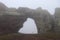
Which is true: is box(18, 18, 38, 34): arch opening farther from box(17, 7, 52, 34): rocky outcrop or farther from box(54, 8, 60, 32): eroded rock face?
box(54, 8, 60, 32): eroded rock face

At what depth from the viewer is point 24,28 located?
3.18ft

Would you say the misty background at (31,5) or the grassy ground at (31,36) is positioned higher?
the misty background at (31,5)

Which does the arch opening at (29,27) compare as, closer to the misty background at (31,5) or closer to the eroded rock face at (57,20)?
the misty background at (31,5)

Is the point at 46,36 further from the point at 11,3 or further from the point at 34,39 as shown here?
the point at 11,3

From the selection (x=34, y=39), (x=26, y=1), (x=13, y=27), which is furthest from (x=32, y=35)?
(x=26, y=1)

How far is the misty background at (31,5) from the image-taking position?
3.18 feet

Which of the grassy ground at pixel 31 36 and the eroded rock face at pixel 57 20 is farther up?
the eroded rock face at pixel 57 20

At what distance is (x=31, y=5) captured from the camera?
1012 mm

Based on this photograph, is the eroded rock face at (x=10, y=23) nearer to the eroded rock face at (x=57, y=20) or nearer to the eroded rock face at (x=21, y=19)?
the eroded rock face at (x=21, y=19)

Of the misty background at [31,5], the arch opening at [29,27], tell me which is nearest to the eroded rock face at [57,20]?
the misty background at [31,5]

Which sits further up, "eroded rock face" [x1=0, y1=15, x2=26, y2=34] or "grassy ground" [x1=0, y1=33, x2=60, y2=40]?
"eroded rock face" [x1=0, y1=15, x2=26, y2=34]

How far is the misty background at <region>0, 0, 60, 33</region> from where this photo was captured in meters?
0.97

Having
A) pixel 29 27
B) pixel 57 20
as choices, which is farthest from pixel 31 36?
pixel 57 20

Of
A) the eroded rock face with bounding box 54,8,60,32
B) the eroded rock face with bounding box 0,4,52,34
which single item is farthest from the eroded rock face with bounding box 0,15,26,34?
the eroded rock face with bounding box 54,8,60,32
